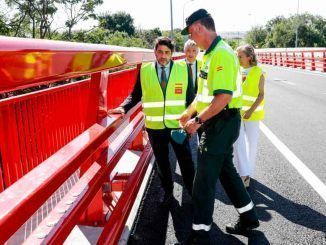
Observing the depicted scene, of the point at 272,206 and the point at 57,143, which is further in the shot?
the point at 272,206

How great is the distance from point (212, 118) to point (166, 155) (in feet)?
4.13

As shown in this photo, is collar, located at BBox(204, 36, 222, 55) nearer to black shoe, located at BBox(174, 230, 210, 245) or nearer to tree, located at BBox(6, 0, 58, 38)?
black shoe, located at BBox(174, 230, 210, 245)

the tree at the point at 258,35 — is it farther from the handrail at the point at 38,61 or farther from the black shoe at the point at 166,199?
the handrail at the point at 38,61

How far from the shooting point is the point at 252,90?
4.76 meters

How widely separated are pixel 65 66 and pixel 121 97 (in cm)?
486

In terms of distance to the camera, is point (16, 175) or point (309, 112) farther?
point (309, 112)

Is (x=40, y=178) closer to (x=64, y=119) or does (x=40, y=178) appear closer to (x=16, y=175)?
(x=16, y=175)

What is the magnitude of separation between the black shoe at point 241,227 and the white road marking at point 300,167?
4.19 ft

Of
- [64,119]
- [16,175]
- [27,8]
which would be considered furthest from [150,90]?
[27,8]

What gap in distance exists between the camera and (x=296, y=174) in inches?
205

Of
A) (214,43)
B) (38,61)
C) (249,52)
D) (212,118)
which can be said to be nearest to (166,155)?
(212,118)

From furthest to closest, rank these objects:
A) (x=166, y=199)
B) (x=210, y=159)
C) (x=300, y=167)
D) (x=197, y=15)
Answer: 1. (x=300, y=167)
2. (x=166, y=199)
3. (x=210, y=159)
4. (x=197, y=15)

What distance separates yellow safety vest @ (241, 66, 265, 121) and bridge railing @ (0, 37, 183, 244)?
1.36m

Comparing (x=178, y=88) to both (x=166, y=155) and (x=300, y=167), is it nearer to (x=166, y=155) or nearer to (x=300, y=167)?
(x=166, y=155)
